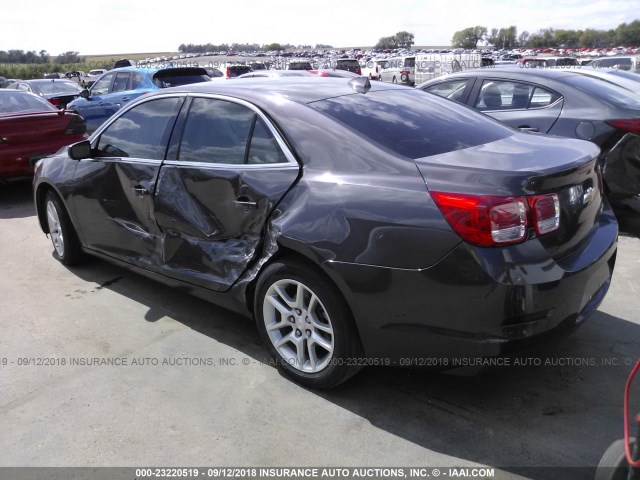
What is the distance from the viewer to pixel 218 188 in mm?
3422

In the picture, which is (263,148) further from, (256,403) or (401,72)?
(401,72)

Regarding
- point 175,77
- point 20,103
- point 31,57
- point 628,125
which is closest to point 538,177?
point 628,125

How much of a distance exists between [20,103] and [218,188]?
260 inches

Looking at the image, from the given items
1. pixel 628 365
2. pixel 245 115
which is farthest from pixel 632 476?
pixel 245 115

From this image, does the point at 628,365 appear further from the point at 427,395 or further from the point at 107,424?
the point at 107,424

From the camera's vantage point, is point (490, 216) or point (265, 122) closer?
point (490, 216)

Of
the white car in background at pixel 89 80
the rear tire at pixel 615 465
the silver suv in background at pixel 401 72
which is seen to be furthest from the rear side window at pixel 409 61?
the rear tire at pixel 615 465

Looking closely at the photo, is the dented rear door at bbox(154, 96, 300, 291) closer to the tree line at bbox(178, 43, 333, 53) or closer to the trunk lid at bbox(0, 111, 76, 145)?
the trunk lid at bbox(0, 111, 76, 145)

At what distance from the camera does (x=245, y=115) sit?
3424 millimetres

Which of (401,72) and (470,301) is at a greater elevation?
(470,301)

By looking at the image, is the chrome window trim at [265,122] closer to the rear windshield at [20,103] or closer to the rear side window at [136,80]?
the rear windshield at [20,103]

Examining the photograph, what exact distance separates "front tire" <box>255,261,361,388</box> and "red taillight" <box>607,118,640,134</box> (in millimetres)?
4085

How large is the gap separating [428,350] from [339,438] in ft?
2.00

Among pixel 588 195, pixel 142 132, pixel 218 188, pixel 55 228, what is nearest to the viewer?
pixel 588 195
